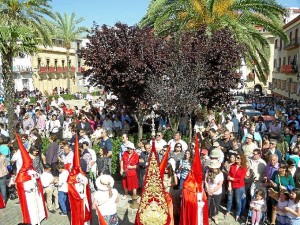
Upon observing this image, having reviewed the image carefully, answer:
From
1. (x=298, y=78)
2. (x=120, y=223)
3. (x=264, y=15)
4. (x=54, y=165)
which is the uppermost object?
(x=264, y=15)

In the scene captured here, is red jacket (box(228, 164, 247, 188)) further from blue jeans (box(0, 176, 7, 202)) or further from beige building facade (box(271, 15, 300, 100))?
beige building facade (box(271, 15, 300, 100))

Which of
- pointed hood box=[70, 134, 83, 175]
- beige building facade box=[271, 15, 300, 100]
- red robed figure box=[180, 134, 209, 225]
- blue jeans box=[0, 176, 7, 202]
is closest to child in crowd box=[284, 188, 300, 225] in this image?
red robed figure box=[180, 134, 209, 225]

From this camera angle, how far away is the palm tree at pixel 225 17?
13.1m

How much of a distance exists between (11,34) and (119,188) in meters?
6.35

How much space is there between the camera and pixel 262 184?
7.04 meters

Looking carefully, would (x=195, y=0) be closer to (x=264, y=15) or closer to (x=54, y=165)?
(x=264, y=15)

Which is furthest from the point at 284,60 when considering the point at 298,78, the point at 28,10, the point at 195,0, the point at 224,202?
the point at 224,202

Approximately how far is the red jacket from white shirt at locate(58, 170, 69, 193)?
3.54 metres

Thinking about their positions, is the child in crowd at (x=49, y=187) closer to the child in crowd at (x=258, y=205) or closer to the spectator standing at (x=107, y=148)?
the spectator standing at (x=107, y=148)

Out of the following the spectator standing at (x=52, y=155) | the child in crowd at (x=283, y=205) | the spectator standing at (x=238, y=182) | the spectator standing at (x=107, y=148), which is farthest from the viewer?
the spectator standing at (x=52, y=155)

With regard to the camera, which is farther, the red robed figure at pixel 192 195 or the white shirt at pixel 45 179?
the white shirt at pixel 45 179

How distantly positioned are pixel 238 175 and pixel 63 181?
375 centimetres

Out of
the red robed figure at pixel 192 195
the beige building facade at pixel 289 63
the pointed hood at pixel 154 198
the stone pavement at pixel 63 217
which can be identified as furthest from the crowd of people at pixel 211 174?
the beige building facade at pixel 289 63

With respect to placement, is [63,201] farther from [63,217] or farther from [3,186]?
[3,186]
